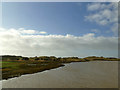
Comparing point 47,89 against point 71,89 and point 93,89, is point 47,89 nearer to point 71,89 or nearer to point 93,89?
point 71,89

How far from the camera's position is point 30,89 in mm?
18703

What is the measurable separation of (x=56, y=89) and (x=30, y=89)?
16.4ft

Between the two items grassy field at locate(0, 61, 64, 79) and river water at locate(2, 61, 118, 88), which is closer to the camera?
river water at locate(2, 61, 118, 88)

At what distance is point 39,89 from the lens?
18.8 meters

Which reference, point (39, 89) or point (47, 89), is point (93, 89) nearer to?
point (47, 89)

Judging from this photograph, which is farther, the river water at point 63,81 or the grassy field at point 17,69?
the grassy field at point 17,69

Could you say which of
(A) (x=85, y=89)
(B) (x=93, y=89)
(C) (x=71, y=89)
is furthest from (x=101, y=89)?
(C) (x=71, y=89)

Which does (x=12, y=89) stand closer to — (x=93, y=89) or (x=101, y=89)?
(x=93, y=89)

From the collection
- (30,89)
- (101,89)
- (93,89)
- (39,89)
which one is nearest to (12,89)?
(30,89)

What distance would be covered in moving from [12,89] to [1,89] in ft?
6.72

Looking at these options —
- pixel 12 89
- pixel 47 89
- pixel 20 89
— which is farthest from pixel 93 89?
pixel 12 89

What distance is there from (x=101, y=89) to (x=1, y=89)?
62.2ft

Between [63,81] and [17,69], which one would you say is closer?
[63,81]

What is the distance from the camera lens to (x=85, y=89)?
18578 mm
